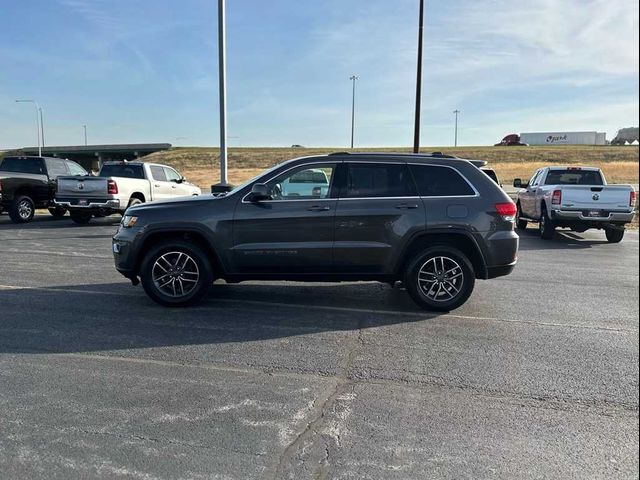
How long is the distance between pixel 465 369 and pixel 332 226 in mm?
2318

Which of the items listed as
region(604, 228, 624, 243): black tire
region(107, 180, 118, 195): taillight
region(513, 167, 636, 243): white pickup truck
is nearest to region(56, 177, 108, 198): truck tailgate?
region(107, 180, 118, 195): taillight

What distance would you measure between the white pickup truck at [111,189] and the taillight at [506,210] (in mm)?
10432

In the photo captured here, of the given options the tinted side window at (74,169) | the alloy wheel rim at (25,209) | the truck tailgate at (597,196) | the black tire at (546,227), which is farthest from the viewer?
the tinted side window at (74,169)

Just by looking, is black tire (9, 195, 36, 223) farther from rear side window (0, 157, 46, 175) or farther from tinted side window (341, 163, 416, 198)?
tinted side window (341, 163, 416, 198)

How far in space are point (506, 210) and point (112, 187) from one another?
11676 mm

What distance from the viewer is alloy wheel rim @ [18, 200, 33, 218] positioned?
15.9 m

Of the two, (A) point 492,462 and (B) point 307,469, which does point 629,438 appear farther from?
(B) point 307,469

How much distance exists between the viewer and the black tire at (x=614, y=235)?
43.5 ft

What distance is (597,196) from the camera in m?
12.2

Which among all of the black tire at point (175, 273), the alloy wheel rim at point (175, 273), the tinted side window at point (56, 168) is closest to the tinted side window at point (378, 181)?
the black tire at point (175, 273)

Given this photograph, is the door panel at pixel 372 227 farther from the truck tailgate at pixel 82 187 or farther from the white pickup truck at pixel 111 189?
the truck tailgate at pixel 82 187

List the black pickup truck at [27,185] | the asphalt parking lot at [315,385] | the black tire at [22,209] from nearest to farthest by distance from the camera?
1. the asphalt parking lot at [315,385]
2. the black pickup truck at [27,185]
3. the black tire at [22,209]

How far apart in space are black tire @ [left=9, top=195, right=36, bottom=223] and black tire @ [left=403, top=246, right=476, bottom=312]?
45.4 feet

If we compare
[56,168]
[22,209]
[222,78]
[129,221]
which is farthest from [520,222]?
[22,209]
